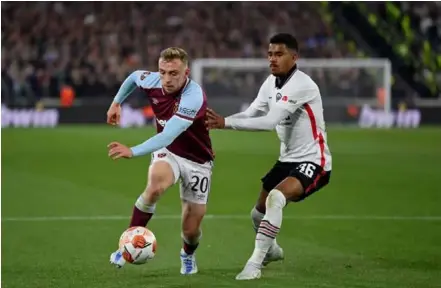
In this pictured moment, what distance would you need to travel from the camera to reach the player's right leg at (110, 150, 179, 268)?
332 inches

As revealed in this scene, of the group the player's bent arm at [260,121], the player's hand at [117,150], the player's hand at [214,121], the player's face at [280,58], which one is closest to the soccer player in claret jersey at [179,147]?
the player's hand at [214,121]

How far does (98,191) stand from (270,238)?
7851 mm

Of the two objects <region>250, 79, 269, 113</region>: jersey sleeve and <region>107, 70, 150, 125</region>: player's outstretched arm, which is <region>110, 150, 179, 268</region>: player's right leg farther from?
<region>250, 79, 269, 113</region>: jersey sleeve

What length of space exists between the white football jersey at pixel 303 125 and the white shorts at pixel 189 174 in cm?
78

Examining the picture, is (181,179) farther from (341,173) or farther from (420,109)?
(420,109)

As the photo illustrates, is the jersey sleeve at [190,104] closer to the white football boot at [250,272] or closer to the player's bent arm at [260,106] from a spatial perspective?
the player's bent arm at [260,106]

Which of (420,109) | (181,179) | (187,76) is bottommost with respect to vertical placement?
Answer: (420,109)

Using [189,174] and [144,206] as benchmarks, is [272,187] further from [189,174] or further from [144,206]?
[144,206]

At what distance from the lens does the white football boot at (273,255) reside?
916cm

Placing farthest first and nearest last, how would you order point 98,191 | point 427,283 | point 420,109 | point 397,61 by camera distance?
point 397,61
point 420,109
point 98,191
point 427,283

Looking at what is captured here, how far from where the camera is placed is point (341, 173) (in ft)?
64.1

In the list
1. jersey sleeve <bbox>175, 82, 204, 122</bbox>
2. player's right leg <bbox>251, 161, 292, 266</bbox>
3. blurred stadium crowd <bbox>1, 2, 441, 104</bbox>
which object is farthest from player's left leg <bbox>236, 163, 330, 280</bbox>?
blurred stadium crowd <bbox>1, 2, 441, 104</bbox>

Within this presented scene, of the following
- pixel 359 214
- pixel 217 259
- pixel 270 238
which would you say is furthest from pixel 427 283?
pixel 359 214

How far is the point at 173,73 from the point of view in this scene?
8461 millimetres
